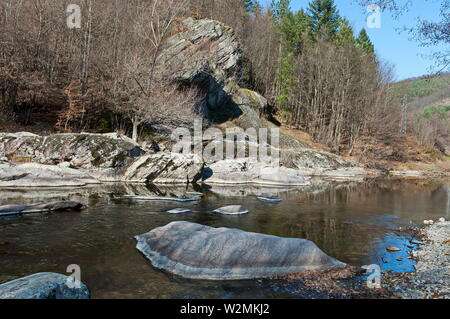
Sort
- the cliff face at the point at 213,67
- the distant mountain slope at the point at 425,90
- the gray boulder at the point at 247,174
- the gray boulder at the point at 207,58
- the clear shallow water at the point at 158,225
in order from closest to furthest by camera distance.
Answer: the clear shallow water at the point at 158,225, the distant mountain slope at the point at 425,90, the gray boulder at the point at 247,174, the gray boulder at the point at 207,58, the cliff face at the point at 213,67

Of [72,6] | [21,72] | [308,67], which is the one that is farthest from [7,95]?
[308,67]

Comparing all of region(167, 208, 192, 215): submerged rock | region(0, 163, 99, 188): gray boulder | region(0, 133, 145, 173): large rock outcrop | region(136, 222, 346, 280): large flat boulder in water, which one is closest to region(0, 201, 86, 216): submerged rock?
region(167, 208, 192, 215): submerged rock

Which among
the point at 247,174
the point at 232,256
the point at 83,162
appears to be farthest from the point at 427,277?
the point at 83,162

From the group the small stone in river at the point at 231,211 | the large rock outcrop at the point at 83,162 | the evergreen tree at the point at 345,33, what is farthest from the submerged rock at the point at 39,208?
the evergreen tree at the point at 345,33

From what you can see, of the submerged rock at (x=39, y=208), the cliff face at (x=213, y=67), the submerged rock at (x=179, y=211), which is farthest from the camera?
the cliff face at (x=213, y=67)

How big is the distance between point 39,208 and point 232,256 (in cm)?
811

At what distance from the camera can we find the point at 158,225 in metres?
10.7

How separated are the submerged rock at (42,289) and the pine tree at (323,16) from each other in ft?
185

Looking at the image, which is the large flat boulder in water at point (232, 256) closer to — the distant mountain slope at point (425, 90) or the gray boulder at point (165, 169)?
the distant mountain slope at point (425, 90)

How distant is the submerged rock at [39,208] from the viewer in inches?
440

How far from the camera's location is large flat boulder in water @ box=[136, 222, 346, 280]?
684 centimetres

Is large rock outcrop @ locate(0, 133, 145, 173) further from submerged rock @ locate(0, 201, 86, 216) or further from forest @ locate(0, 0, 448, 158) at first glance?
submerged rock @ locate(0, 201, 86, 216)

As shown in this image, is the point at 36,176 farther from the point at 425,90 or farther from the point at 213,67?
the point at 425,90

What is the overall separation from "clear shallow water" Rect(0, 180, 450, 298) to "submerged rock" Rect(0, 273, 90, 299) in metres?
0.59
